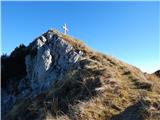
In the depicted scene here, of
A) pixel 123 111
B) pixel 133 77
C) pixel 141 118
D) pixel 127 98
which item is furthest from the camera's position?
pixel 133 77

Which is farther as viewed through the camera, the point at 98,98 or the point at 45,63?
the point at 45,63

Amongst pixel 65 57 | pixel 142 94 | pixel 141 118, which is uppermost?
pixel 65 57

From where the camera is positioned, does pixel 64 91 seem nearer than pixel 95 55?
Yes

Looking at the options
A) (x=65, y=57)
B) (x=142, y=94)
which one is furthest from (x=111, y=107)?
(x=65, y=57)

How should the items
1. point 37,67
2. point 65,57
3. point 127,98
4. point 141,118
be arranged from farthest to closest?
point 37,67, point 65,57, point 127,98, point 141,118

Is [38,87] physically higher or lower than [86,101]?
higher

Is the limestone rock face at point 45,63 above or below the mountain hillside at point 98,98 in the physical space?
above

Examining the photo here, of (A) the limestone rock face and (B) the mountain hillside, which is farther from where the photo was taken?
(A) the limestone rock face

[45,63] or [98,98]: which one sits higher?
[45,63]

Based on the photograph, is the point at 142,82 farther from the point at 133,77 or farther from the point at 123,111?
the point at 123,111

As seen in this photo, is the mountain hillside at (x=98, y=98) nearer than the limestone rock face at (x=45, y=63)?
Yes

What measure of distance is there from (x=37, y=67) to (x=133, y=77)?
58.3ft

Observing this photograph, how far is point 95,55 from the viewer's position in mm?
23906

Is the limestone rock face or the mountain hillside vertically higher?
the limestone rock face
